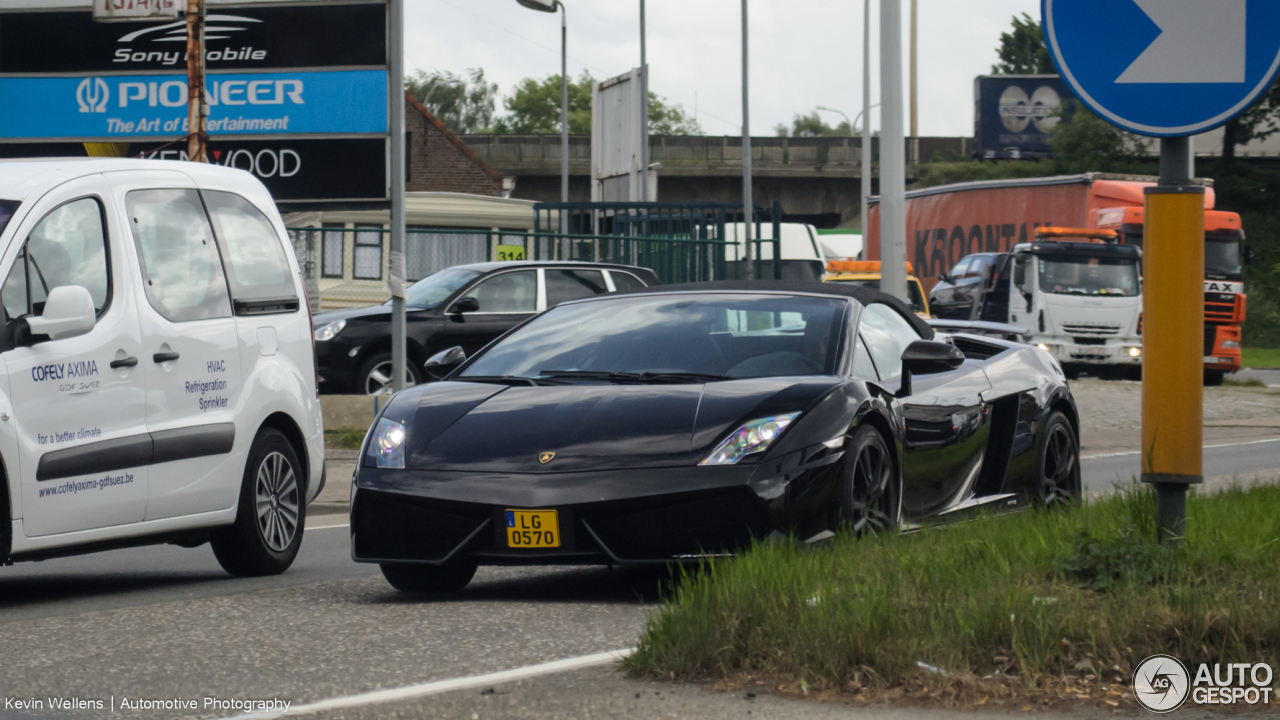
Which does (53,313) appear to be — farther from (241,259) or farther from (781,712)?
(781,712)

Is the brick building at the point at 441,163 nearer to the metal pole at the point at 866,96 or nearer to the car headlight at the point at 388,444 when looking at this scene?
the metal pole at the point at 866,96

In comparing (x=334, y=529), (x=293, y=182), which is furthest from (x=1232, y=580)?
(x=293, y=182)

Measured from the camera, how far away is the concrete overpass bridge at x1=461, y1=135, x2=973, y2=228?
65.4 m

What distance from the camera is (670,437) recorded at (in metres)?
6.59

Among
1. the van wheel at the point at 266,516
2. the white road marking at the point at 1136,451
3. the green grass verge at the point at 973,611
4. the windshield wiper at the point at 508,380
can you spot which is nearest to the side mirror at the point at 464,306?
the white road marking at the point at 1136,451

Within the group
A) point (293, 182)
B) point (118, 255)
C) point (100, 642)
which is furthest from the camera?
point (293, 182)

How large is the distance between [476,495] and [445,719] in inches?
80.3

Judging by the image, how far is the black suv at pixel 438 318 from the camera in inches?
699

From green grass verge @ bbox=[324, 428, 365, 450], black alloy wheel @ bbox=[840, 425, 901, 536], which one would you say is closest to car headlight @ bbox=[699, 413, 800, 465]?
black alloy wheel @ bbox=[840, 425, 901, 536]

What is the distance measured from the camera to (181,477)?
25.1 ft

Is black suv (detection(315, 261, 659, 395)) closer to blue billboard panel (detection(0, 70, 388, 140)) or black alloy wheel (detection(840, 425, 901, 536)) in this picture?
blue billboard panel (detection(0, 70, 388, 140))

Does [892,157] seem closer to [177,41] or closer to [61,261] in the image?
[177,41]

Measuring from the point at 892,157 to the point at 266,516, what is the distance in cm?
891

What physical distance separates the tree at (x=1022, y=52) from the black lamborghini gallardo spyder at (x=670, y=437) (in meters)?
84.5
